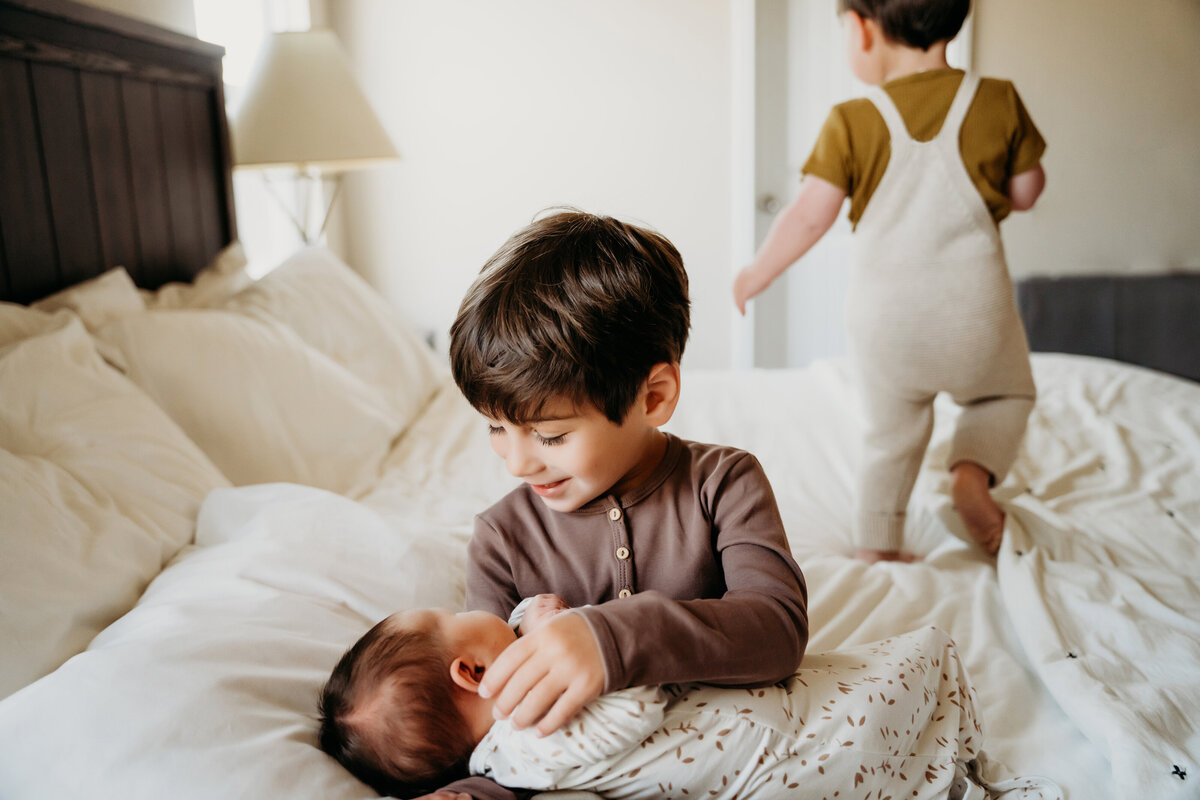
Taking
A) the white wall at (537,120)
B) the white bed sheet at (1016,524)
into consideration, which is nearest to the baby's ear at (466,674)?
the white bed sheet at (1016,524)

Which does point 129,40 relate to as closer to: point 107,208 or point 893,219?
point 107,208

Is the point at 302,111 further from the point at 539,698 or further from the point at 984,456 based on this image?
the point at 539,698

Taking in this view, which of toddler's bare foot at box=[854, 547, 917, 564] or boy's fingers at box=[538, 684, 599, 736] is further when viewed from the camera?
toddler's bare foot at box=[854, 547, 917, 564]

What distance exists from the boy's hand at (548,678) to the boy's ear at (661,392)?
25cm

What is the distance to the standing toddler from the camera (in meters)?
1.62

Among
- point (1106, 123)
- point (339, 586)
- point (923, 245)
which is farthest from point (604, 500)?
point (1106, 123)

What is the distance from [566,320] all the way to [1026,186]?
4.07ft

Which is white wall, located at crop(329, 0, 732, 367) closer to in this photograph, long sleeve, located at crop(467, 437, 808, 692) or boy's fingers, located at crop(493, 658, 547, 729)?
long sleeve, located at crop(467, 437, 808, 692)

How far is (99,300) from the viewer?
5.30 ft

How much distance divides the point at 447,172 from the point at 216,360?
2.13 m

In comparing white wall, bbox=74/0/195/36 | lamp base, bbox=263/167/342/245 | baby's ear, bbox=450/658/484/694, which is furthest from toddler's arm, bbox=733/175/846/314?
lamp base, bbox=263/167/342/245

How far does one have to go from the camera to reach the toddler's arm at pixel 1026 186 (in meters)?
1.68

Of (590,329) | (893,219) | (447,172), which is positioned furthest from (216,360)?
(447,172)

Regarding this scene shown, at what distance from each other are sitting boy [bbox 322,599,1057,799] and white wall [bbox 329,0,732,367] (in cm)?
278
